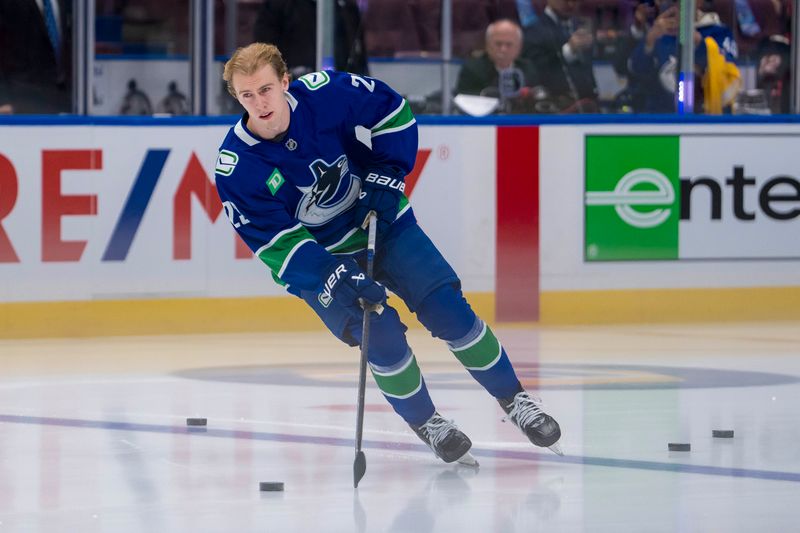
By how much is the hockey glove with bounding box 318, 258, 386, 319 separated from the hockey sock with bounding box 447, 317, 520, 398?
374 mm

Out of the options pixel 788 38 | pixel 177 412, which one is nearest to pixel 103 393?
pixel 177 412

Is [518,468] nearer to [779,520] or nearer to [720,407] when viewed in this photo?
[779,520]

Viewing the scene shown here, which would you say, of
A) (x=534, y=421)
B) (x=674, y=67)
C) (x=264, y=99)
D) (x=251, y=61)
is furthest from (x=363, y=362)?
(x=674, y=67)

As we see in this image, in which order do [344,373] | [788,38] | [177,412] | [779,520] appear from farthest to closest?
[788,38] → [344,373] → [177,412] → [779,520]

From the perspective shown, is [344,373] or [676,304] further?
[676,304]

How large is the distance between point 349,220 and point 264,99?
1.77 feet

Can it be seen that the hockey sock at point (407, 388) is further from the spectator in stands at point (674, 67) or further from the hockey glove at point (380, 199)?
the spectator in stands at point (674, 67)

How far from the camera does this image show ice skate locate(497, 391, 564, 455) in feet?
16.5

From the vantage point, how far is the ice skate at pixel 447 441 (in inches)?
197

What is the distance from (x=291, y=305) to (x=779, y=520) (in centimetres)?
479

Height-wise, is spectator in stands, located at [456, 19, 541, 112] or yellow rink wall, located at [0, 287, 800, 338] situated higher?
spectator in stands, located at [456, 19, 541, 112]

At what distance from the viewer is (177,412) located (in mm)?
6262

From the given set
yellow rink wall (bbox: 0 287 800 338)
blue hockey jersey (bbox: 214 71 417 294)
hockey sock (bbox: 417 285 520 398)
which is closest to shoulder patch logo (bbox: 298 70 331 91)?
blue hockey jersey (bbox: 214 71 417 294)

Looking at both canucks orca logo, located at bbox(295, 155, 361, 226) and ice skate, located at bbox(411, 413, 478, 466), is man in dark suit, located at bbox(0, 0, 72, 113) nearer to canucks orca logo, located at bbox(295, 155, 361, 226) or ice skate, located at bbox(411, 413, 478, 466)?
canucks orca logo, located at bbox(295, 155, 361, 226)
